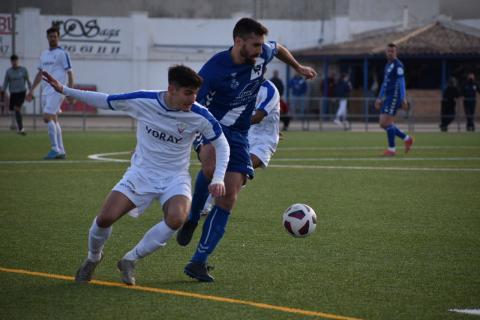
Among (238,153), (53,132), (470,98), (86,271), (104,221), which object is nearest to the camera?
(104,221)

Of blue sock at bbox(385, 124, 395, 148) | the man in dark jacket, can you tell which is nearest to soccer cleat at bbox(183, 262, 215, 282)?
blue sock at bbox(385, 124, 395, 148)

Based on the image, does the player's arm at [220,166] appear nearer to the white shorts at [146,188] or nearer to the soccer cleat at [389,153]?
the white shorts at [146,188]

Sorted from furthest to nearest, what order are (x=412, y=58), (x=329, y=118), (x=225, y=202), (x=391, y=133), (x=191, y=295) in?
(x=412, y=58), (x=329, y=118), (x=391, y=133), (x=225, y=202), (x=191, y=295)

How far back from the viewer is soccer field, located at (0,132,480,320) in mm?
6402

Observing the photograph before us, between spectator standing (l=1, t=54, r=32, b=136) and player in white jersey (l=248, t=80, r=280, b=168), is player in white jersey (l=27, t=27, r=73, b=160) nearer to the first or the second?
player in white jersey (l=248, t=80, r=280, b=168)

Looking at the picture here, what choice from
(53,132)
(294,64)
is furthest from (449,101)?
(294,64)

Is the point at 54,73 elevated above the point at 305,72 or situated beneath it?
situated beneath

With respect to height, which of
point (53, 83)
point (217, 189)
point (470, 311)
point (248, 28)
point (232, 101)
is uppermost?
point (248, 28)

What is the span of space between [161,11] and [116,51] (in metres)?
5.75

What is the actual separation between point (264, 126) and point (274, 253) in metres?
3.69

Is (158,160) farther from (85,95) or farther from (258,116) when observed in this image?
(258,116)

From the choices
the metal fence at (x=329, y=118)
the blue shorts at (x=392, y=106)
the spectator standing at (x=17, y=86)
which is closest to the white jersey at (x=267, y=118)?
the blue shorts at (x=392, y=106)

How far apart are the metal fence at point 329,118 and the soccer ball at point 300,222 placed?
82.5 ft

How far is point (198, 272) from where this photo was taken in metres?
7.19
